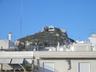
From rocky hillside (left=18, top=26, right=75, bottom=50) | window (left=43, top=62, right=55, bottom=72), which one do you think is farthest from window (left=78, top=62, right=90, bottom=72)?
rocky hillside (left=18, top=26, right=75, bottom=50)

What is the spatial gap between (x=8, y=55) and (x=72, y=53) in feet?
20.0

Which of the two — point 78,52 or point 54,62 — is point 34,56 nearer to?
point 54,62

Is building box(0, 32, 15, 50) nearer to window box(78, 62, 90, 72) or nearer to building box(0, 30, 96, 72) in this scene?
building box(0, 30, 96, 72)

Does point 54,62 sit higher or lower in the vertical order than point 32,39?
lower

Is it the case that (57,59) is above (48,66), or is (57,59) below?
above

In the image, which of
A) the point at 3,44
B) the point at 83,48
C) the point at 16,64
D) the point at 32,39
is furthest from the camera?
the point at 32,39

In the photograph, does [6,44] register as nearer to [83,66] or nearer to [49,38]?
[83,66]

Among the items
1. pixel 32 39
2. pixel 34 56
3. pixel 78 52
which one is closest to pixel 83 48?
pixel 78 52

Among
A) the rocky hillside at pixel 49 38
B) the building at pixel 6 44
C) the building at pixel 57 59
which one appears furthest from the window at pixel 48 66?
the rocky hillside at pixel 49 38

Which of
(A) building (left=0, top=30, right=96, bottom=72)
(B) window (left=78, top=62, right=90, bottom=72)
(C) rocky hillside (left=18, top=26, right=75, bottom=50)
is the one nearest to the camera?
(A) building (left=0, top=30, right=96, bottom=72)

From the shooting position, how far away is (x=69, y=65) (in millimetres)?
36250

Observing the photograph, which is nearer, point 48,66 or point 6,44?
point 48,66

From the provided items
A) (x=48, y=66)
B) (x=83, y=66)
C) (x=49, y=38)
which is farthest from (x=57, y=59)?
(x=49, y=38)

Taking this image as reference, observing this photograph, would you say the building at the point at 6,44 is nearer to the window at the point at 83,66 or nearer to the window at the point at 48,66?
the window at the point at 48,66
